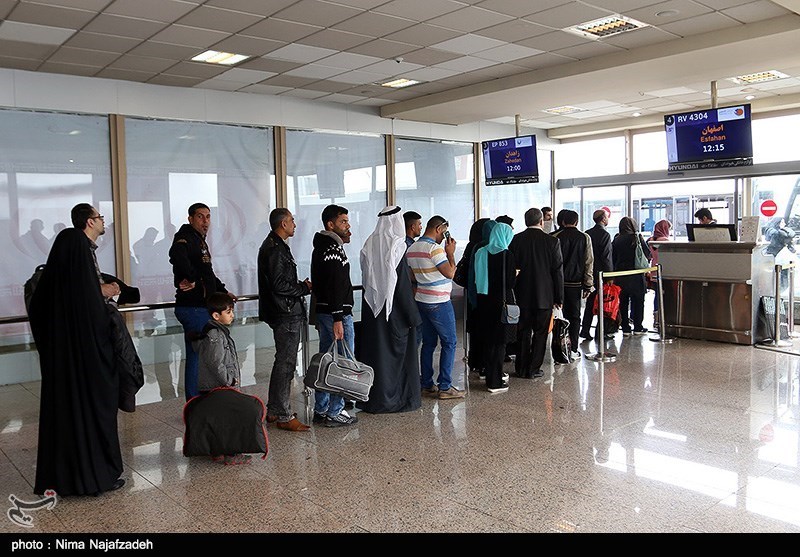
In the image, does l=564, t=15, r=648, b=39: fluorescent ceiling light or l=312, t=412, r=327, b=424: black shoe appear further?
l=564, t=15, r=648, b=39: fluorescent ceiling light

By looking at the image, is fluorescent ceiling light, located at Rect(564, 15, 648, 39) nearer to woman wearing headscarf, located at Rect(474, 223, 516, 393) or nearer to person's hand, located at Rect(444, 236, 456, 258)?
woman wearing headscarf, located at Rect(474, 223, 516, 393)

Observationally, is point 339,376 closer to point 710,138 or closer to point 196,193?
point 196,193

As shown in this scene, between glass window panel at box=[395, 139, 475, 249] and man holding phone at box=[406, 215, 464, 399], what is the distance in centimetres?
546

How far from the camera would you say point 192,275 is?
552 cm

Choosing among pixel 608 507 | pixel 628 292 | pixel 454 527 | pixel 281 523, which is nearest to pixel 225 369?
pixel 281 523

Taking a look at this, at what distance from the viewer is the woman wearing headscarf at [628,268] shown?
361 inches

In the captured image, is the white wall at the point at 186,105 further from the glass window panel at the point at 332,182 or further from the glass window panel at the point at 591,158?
the glass window panel at the point at 591,158

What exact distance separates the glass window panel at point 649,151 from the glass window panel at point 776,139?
1.70m

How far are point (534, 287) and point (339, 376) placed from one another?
2.59 meters

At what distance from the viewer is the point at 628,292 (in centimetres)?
923

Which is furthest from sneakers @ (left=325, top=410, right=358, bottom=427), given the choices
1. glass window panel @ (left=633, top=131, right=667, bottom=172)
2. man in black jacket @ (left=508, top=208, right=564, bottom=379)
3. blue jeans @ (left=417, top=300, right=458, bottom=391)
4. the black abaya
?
glass window panel @ (left=633, top=131, right=667, bottom=172)

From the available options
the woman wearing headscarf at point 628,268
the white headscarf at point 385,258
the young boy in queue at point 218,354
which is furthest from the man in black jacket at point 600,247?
the young boy in queue at point 218,354

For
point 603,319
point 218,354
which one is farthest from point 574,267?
point 218,354

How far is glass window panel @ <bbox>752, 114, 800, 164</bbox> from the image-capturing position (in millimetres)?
11172
